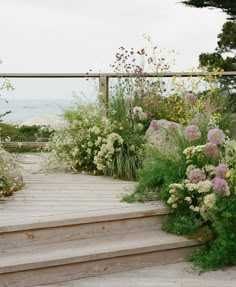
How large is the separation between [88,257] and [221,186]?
37.5 inches

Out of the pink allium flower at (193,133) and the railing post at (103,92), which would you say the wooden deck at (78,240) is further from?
the railing post at (103,92)

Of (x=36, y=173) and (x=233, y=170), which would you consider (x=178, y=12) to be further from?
(x=233, y=170)

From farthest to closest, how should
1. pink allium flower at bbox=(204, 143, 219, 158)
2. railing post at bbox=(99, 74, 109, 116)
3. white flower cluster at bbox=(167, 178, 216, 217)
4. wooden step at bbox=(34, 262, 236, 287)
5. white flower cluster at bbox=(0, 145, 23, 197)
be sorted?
railing post at bbox=(99, 74, 109, 116), white flower cluster at bbox=(0, 145, 23, 197), pink allium flower at bbox=(204, 143, 219, 158), white flower cluster at bbox=(167, 178, 216, 217), wooden step at bbox=(34, 262, 236, 287)

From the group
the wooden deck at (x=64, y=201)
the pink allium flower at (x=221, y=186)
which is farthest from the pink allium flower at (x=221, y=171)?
the wooden deck at (x=64, y=201)

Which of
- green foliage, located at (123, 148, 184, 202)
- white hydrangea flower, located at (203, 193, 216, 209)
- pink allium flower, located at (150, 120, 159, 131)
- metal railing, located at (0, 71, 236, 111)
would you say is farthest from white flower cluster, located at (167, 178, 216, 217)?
metal railing, located at (0, 71, 236, 111)

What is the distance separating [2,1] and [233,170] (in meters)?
5.93

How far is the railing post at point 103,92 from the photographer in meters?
6.07

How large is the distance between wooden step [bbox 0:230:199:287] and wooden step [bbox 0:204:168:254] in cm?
4

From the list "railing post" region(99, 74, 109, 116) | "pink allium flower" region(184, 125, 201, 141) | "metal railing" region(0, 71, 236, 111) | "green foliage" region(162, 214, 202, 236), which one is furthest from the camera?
"metal railing" region(0, 71, 236, 111)

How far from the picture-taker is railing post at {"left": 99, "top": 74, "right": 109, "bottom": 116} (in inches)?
239

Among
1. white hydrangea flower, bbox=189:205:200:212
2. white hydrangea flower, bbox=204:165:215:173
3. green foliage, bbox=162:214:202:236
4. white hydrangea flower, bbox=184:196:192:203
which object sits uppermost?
white hydrangea flower, bbox=204:165:215:173

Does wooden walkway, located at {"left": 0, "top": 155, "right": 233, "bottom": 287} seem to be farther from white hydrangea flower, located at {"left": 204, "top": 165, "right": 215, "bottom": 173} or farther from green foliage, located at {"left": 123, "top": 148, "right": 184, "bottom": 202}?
white hydrangea flower, located at {"left": 204, "top": 165, "right": 215, "bottom": 173}

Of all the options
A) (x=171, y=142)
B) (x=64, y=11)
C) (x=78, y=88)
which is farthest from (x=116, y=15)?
(x=171, y=142)

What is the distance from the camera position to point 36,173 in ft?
18.6
